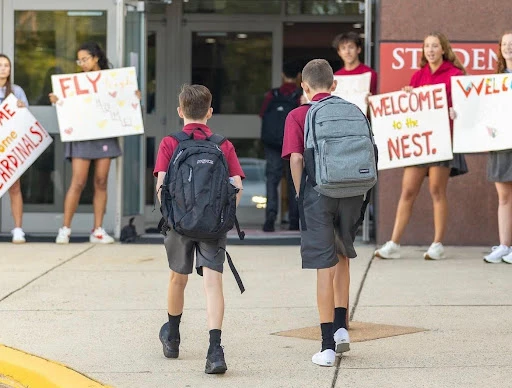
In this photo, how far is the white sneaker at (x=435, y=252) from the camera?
9812 millimetres

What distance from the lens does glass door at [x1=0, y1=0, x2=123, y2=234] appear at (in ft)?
38.1

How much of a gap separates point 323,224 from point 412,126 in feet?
13.3

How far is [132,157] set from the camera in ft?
38.2

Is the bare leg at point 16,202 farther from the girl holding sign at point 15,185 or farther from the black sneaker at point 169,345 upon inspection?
the black sneaker at point 169,345

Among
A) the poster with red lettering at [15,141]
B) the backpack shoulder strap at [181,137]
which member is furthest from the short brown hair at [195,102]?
the poster with red lettering at [15,141]

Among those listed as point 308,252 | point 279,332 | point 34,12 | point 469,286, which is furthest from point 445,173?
point 34,12

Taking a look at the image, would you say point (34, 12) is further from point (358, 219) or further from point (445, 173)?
point (358, 219)

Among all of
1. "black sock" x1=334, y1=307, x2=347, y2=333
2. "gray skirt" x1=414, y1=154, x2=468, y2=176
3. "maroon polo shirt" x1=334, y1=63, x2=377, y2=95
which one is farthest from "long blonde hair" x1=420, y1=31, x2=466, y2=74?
"black sock" x1=334, y1=307, x2=347, y2=333

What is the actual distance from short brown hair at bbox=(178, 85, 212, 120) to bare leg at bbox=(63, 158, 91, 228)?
5.10 meters

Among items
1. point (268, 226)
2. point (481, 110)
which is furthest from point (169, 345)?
point (268, 226)

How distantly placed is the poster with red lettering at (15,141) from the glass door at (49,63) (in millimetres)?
680

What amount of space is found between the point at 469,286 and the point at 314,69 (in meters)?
2.94

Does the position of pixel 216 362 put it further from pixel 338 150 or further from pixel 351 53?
pixel 351 53

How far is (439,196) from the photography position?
9.67 metres
